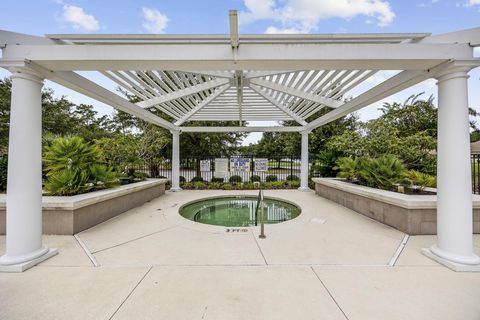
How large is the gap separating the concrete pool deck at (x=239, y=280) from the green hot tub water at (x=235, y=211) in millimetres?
1815

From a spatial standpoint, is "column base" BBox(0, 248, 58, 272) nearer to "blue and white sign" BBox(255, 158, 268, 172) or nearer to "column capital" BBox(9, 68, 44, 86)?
"column capital" BBox(9, 68, 44, 86)

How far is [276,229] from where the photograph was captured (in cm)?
474

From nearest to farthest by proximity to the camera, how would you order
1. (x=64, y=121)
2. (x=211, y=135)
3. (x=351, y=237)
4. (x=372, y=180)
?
(x=351, y=237) → (x=372, y=180) → (x=211, y=135) → (x=64, y=121)

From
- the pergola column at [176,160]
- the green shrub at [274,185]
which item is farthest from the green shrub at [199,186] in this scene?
the green shrub at [274,185]

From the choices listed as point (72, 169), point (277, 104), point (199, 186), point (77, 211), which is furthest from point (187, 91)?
point (199, 186)

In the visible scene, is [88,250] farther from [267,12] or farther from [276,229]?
[267,12]

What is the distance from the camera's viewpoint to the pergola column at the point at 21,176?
2.95m

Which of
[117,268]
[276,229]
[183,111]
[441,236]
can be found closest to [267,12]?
[183,111]

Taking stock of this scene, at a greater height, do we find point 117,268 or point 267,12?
point 267,12

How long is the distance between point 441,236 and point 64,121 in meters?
22.1

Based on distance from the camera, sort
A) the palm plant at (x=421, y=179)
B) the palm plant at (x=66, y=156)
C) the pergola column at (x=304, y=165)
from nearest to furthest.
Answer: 1. the palm plant at (x=66, y=156)
2. the palm plant at (x=421, y=179)
3. the pergola column at (x=304, y=165)

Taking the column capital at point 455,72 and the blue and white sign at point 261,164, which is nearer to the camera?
the column capital at point 455,72

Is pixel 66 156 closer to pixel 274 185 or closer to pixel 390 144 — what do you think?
pixel 274 185

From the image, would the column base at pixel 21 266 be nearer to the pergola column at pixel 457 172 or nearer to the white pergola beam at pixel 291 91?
the white pergola beam at pixel 291 91
